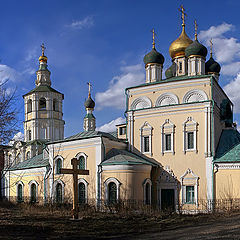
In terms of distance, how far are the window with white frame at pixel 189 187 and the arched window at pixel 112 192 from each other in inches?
133

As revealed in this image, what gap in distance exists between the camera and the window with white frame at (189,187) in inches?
709

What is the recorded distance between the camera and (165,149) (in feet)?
62.8

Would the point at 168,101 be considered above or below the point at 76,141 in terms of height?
above

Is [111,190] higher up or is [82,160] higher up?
[82,160]

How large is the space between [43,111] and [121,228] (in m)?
21.9

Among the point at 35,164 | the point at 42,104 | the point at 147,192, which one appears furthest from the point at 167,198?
the point at 42,104

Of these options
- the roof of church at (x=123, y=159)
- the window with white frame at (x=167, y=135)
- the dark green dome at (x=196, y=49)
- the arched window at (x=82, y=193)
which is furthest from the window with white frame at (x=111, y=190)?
the dark green dome at (x=196, y=49)

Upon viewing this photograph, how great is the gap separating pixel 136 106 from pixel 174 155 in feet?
11.7

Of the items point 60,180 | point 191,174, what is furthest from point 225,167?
point 60,180

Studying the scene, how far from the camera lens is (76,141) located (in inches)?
786

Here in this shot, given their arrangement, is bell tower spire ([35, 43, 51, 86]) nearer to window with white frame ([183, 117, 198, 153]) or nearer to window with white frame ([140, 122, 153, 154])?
window with white frame ([140, 122, 153, 154])

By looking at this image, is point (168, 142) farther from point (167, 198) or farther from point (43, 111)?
point (43, 111)

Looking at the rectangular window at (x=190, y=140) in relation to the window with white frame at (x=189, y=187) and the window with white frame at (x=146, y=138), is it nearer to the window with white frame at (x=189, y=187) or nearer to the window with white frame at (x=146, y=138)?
the window with white frame at (x=189, y=187)

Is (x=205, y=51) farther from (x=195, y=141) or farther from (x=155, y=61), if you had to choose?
(x=195, y=141)
